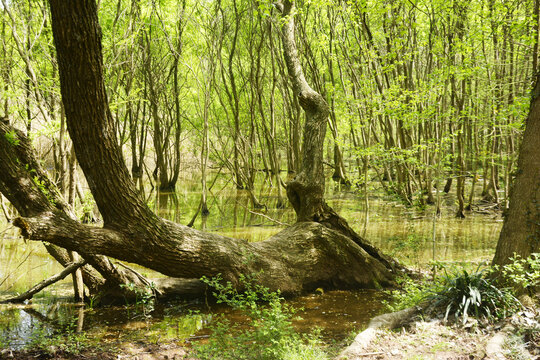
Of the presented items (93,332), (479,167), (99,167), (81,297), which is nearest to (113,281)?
(81,297)

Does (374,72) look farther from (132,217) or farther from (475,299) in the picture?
(132,217)

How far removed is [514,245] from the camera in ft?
15.7

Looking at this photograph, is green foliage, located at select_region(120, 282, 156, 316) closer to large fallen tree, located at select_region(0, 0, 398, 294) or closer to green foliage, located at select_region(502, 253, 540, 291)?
large fallen tree, located at select_region(0, 0, 398, 294)

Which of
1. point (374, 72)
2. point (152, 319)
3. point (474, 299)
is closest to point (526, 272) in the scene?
point (474, 299)

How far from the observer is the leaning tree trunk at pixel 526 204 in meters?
4.68

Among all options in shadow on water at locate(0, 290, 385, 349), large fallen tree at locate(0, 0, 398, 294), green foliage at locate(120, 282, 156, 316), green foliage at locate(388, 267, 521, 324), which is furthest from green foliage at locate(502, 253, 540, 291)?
green foliage at locate(120, 282, 156, 316)

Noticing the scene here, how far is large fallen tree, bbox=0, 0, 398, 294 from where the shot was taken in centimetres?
435

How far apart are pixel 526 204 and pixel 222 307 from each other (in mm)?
4433

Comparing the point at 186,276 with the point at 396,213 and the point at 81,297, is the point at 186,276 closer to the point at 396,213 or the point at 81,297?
the point at 81,297

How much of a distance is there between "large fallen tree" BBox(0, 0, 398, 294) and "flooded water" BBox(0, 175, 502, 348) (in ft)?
1.87

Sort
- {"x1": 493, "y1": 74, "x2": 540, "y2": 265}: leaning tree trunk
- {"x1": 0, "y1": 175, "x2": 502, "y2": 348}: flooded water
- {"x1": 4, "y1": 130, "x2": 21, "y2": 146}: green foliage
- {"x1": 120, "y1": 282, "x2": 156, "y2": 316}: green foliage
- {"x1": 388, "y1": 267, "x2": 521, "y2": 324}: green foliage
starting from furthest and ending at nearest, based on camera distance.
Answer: {"x1": 120, "y1": 282, "x2": 156, "y2": 316}: green foliage → {"x1": 0, "y1": 175, "x2": 502, "y2": 348}: flooded water → {"x1": 4, "y1": 130, "x2": 21, "y2": 146}: green foliage → {"x1": 493, "y1": 74, "x2": 540, "y2": 265}: leaning tree trunk → {"x1": 388, "y1": 267, "x2": 521, "y2": 324}: green foliage

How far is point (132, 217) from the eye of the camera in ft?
17.1

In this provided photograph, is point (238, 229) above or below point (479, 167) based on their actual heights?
below

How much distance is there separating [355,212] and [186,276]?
9.24 m
